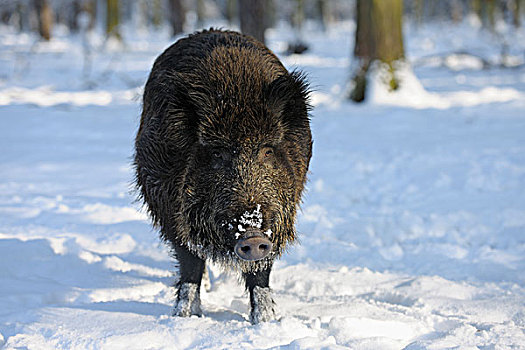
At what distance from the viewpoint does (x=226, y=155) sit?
→ 10.1 ft

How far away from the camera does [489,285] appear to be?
4055 millimetres

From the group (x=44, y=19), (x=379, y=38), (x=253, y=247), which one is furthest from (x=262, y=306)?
(x=44, y=19)

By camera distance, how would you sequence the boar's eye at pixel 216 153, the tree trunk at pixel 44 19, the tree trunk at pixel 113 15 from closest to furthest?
the boar's eye at pixel 216 153 < the tree trunk at pixel 113 15 < the tree trunk at pixel 44 19

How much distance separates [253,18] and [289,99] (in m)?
8.05

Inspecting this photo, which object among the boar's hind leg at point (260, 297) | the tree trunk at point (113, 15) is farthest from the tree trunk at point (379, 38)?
the tree trunk at point (113, 15)

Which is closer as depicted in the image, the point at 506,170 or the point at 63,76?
the point at 506,170

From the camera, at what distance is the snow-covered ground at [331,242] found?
3.17 meters

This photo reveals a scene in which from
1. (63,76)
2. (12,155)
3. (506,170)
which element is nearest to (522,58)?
(506,170)

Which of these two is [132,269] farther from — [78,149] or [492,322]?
[78,149]

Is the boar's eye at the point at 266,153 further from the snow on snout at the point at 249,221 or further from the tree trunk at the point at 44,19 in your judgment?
the tree trunk at the point at 44,19

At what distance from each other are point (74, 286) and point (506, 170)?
4831 millimetres

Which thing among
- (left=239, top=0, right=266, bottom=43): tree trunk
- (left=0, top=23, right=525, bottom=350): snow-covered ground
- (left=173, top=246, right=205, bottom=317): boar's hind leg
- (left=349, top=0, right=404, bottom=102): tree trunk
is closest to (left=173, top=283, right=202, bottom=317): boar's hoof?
(left=173, top=246, right=205, bottom=317): boar's hind leg

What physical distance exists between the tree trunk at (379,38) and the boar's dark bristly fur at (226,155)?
7.42m

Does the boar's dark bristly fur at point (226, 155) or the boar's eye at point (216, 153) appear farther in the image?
the boar's eye at point (216, 153)
